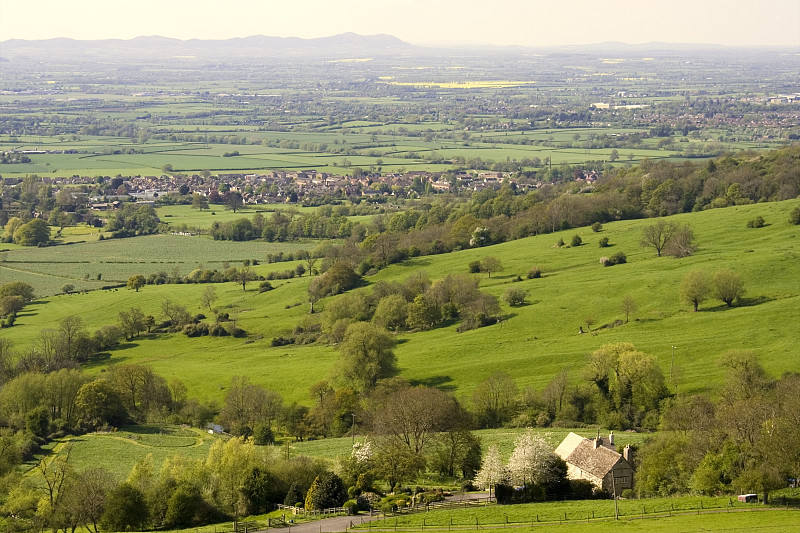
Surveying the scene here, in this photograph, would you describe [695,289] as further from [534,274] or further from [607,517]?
[607,517]

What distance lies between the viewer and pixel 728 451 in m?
41.3

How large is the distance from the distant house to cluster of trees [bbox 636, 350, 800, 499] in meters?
1.02

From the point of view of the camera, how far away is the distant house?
45375 mm

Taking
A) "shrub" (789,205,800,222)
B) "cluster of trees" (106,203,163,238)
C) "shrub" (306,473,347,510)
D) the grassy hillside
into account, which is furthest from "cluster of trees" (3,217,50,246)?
"shrub" (306,473,347,510)

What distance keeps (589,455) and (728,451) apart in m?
7.69

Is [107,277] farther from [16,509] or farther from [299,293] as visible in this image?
[16,509]

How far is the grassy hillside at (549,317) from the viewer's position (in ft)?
232

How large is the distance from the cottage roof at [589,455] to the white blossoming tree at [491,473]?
4385 millimetres

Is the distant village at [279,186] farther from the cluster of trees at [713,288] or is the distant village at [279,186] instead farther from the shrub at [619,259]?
the cluster of trees at [713,288]

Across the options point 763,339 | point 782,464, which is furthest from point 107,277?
point 782,464

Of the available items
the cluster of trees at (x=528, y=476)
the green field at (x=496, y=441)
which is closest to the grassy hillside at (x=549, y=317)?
the green field at (x=496, y=441)

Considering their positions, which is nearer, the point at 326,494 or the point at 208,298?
the point at 326,494

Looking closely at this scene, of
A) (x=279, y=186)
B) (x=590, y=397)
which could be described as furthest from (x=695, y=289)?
(x=279, y=186)

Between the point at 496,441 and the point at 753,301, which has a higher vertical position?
the point at 753,301
